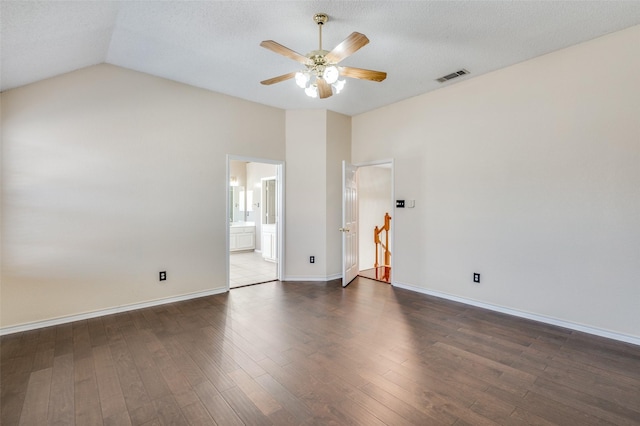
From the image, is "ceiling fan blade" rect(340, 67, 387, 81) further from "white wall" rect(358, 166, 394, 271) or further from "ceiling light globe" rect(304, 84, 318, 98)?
"white wall" rect(358, 166, 394, 271)

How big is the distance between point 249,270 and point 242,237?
2.45 meters

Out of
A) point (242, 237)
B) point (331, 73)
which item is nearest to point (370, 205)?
point (242, 237)

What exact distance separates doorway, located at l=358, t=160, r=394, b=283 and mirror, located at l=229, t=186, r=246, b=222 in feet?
13.7

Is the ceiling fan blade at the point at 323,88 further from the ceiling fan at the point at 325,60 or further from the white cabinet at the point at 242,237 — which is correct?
the white cabinet at the point at 242,237

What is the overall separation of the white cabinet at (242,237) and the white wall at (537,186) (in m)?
5.10

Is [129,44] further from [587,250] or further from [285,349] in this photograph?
[587,250]

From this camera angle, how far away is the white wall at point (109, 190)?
308 centimetres

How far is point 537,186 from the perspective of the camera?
337 centimetres

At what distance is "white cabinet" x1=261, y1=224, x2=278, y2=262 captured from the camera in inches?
270

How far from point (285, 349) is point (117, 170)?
117 inches

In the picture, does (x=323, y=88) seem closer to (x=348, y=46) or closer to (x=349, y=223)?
(x=348, y=46)

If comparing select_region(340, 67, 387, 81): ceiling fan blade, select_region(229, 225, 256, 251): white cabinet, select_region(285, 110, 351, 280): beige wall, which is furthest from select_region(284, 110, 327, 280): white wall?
select_region(229, 225, 256, 251): white cabinet

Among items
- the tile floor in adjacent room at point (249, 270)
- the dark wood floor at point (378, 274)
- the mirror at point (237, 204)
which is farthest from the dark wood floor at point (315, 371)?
the mirror at point (237, 204)

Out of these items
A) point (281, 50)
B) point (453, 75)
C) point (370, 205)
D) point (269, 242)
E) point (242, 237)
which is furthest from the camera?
point (242, 237)
